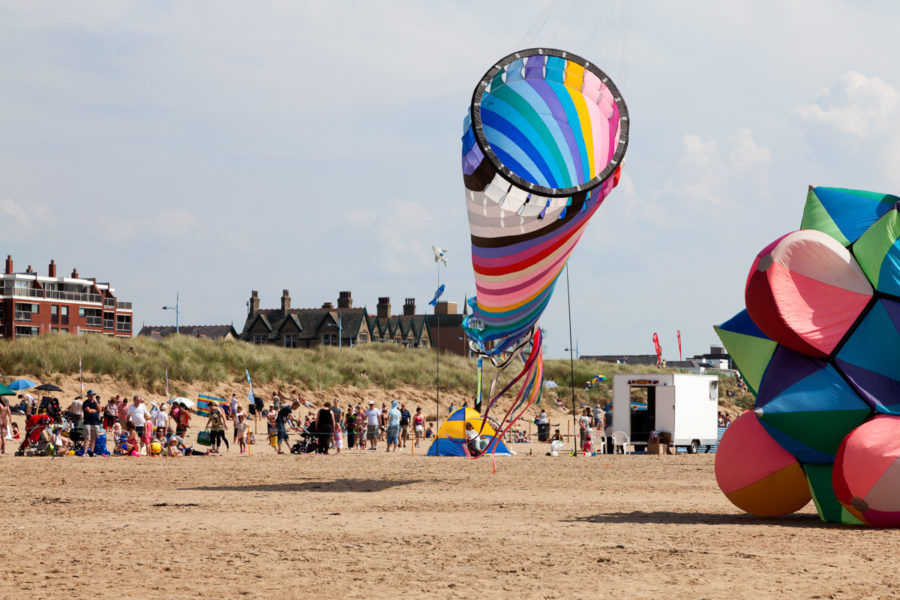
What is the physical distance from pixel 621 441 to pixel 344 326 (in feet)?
229

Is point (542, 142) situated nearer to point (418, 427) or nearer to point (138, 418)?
point (138, 418)

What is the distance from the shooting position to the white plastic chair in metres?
31.1

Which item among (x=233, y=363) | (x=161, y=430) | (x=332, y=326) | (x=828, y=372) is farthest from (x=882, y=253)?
(x=332, y=326)

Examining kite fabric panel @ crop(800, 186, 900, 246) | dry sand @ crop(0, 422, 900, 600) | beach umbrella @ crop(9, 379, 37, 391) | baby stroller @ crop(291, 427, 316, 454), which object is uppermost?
kite fabric panel @ crop(800, 186, 900, 246)

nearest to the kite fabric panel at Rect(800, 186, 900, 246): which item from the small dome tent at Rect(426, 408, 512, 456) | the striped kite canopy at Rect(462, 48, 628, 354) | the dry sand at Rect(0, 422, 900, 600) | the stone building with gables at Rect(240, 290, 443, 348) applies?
the striped kite canopy at Rect(462, 48, 628, 354)

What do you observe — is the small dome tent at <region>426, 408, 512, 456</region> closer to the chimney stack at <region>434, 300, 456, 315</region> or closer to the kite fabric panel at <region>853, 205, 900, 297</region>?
the kite fabric panel at <region>853, 205, 900, 297</region>

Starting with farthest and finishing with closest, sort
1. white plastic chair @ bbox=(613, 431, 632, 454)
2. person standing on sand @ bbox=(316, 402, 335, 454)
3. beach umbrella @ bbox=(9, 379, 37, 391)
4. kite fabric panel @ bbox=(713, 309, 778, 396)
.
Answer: beach umbrella @ bbox=(9, 379, 37, 391) < white plastic chair @ bbox=(613, 431, 632, 454) < person standing on sand @ bbox=(316, 402, 335, 454) < kite fabric panel @ bbox=(713, 309, 778, 396)

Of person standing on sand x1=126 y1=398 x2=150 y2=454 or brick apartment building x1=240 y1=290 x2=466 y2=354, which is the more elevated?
brick apartment building x1=240 y1=290 x2=466 y2=354

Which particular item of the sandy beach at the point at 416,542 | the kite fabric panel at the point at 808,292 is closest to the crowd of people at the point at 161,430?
the sandy beach at the point at 416,542

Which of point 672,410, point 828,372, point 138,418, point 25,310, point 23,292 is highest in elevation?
point 23,292

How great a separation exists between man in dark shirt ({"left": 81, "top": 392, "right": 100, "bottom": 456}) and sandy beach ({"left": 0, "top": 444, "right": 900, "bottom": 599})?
694 cm

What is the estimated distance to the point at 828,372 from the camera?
12.3 meters

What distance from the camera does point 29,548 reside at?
1088 centimetres

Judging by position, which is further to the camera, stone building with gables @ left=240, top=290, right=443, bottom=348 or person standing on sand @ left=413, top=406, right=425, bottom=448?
stone building with gables @ left=240, top=290, right=443, bottom=348
